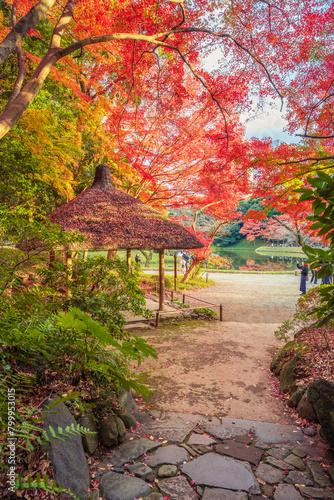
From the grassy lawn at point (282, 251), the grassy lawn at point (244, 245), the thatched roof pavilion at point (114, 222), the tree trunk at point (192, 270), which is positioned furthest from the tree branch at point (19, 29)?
the grassy lawn at point (244, 245)

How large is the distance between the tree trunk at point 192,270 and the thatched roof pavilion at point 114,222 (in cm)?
815

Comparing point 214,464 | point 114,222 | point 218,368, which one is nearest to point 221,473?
point 214,464

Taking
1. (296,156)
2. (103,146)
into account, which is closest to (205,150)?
(103,146)

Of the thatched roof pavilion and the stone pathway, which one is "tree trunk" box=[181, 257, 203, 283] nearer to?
the thatched roof pavilion

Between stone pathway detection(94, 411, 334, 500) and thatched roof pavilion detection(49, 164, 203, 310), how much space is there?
4326 mm

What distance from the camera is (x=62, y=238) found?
2.93 metres

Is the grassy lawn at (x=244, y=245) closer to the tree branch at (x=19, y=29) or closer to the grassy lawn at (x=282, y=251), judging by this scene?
the grassy lawn at (x=282, y=251)

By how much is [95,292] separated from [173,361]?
2682 millimetres

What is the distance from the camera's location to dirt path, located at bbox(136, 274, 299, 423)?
3.75 metres

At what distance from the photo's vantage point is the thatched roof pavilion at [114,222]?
6.50 meters

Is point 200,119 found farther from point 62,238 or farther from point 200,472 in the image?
point 200,472

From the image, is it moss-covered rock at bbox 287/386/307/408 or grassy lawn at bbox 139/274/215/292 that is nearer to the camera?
moss-covered rock at bbox 287/386/307/408

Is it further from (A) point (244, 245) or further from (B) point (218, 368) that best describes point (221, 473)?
(A) point (244, 245)

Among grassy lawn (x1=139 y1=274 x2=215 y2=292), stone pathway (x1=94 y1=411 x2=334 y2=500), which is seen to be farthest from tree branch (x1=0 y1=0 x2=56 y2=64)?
grassy lawn (x1=139 y1=274 x2=215 y2=292)
